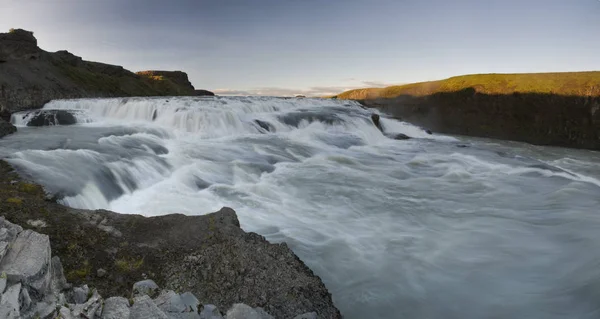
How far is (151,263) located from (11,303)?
2041mm

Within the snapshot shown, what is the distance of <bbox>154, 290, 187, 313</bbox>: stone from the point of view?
3.71 meters

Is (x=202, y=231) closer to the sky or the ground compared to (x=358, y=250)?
closer to the sky

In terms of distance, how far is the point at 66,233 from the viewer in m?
5.08

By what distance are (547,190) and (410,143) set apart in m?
12.7

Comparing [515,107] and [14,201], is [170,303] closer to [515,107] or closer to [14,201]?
[14,201]

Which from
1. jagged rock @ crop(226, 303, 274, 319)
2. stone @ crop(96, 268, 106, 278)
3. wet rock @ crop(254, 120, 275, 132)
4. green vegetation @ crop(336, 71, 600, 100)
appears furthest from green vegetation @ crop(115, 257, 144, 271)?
green vegetation @ crop(336, 71, 600, 100)

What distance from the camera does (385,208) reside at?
414 inches

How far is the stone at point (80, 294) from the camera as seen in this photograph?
12.0 ft

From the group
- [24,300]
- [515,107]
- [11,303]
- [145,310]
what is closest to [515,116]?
[515,107]

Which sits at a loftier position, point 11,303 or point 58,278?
point 11,303

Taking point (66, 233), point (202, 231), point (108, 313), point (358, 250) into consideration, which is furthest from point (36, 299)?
point (358, 250)

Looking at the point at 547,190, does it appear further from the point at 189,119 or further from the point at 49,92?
the point at 49,92

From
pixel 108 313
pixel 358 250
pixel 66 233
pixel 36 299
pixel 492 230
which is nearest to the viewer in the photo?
pixel 36 299

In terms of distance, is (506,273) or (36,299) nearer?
(36,299)
